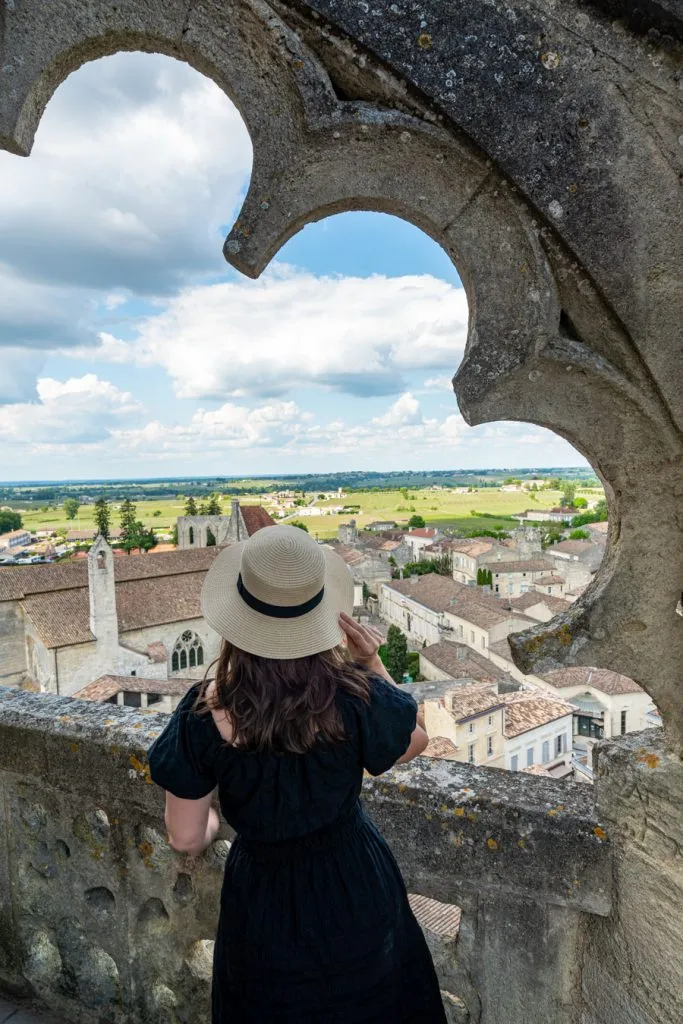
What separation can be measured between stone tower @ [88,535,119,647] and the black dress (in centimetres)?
3324

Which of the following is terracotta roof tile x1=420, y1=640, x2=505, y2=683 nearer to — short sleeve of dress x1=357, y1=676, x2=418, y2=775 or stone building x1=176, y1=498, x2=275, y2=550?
stone building x1=176, y1=498, x2=275, y2=550

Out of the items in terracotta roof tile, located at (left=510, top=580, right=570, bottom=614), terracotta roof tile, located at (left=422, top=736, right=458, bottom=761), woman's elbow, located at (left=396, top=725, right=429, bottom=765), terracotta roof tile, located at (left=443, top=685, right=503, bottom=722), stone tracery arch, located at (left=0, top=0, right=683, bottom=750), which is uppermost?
stone tracery arch, located at (left=0, top=0, right=683, bottom=750)

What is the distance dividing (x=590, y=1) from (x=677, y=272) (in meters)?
0.64

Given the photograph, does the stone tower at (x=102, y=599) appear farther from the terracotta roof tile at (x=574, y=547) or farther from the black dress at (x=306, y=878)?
the black dress at (x=306, y=878)

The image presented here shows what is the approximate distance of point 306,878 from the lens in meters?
1.60

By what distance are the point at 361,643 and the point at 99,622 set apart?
3391cm

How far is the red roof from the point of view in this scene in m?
37.2

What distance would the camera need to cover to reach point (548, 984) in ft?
6.16

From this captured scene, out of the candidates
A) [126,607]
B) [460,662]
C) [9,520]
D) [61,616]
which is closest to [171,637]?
[126,607]

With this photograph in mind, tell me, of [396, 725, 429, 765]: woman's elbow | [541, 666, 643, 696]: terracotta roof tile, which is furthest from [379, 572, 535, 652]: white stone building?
[396, 725, 429, 765]: woman's elbow

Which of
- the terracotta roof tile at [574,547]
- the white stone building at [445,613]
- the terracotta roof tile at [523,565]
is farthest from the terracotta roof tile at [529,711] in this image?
the terracotta roof tile at [523,565]

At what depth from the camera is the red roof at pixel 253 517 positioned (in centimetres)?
3719

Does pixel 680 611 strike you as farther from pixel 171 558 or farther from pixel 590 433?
pixel 171 558

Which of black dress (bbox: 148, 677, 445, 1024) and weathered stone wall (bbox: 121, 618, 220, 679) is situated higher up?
black dress (bbox: 148, 677, 445, 1024)
